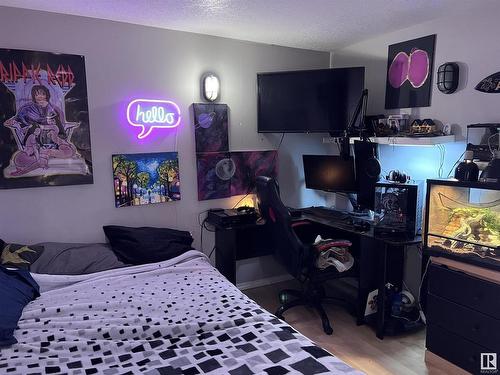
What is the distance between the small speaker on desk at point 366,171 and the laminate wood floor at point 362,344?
1.03m

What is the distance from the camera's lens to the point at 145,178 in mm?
3090

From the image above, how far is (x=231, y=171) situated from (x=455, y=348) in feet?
7.29

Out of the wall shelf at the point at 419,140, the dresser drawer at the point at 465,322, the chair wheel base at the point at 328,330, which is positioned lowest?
the chair wheel base at the point at 328,330

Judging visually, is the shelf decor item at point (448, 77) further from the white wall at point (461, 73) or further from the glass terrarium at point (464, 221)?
the glass terrarium at point (464, 221)

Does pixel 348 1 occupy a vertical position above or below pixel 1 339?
above

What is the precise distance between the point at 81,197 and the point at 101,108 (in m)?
0.72

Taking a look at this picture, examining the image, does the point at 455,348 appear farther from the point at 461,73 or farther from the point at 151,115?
the point at 151,115

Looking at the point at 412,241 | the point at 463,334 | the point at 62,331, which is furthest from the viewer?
the point at 412,241

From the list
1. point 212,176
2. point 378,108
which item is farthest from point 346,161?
point 212,176

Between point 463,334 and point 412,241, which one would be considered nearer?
point 463,334

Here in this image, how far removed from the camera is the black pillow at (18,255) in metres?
2.36

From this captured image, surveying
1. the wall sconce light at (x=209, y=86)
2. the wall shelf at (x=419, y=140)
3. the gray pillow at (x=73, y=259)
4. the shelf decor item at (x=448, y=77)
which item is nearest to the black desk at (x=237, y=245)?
the gray pillow at (x=73, y=259)

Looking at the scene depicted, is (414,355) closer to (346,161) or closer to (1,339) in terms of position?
(346,161)

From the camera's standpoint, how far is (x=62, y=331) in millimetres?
1786
